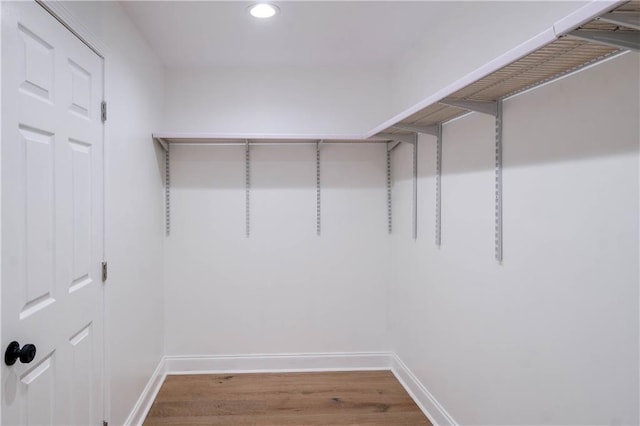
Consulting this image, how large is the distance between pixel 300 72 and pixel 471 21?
1.49m

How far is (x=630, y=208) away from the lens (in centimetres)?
112

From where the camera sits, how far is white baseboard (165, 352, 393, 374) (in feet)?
10.0

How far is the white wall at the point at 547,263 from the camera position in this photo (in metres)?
1.15

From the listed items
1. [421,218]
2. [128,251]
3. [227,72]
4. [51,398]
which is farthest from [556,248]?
[227,72]

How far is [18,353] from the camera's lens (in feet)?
3.91

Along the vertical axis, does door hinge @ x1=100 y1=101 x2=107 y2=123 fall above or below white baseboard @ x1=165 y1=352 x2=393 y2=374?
above

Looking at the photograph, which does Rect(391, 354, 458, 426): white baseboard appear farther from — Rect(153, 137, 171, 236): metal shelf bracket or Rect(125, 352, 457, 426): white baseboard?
Rect(153, 137, 171, 236): metal shelf bracket

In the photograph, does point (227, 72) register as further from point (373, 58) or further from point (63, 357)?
point (63, 357)

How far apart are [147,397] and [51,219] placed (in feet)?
5.53

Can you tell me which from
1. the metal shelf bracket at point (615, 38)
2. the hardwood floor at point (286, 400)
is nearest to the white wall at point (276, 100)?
the hardwood floor at point (286, 400)

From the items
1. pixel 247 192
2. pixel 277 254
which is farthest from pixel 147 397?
pixel 247 192

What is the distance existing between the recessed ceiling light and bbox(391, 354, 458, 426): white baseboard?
2.57 metres

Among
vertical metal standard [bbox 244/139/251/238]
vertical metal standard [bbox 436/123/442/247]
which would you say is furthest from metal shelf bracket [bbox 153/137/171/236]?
vertical metal standard [bbox 436/123/442/247]

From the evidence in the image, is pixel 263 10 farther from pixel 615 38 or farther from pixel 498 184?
pixel 615 38
